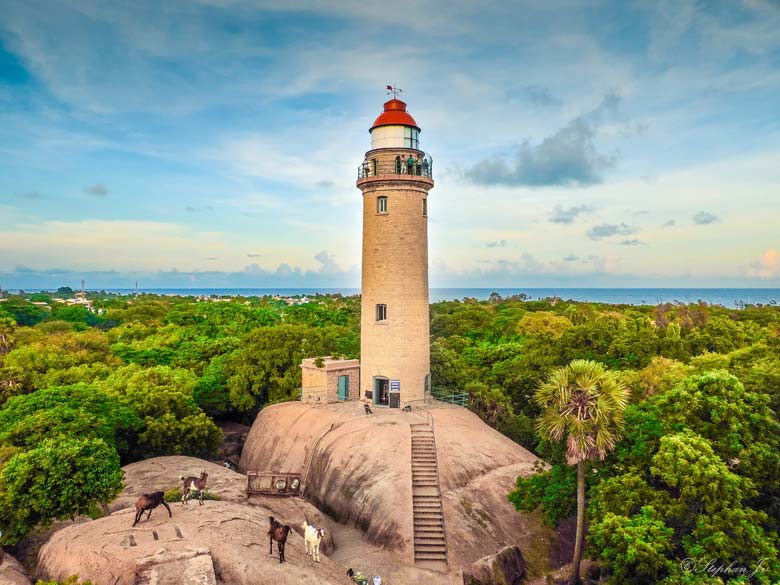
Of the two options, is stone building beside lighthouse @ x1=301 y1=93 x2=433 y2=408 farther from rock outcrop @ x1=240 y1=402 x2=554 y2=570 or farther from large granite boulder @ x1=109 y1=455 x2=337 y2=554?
large granite boulder @ x1=109 y1=455 x2=337 y2=554

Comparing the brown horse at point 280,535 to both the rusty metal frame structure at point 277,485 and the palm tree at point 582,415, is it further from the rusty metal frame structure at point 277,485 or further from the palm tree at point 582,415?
the palm tree at point 582,415

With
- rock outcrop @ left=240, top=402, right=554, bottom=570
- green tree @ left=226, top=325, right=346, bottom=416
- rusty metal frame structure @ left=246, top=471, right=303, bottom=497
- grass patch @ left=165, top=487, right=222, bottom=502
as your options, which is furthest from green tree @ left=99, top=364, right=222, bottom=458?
grass patch @ left=165, top=487, right=222, bottom=502

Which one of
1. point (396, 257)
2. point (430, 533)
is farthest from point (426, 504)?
point (396, 257)

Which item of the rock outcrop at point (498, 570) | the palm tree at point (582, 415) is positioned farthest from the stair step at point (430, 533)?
the palm tree at point (582, 415)

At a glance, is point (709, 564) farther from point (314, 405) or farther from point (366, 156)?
point (366, 156)

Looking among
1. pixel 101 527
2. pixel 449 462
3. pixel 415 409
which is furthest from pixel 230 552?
pixel 415 409

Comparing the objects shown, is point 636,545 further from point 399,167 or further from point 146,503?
point 399,167

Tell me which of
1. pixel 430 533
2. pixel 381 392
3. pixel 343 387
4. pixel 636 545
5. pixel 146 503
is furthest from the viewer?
pixel 343 387
